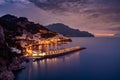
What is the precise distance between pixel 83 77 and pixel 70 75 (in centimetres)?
283

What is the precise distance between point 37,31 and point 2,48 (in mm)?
90251

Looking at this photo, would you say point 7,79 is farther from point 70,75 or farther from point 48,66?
point 48,66

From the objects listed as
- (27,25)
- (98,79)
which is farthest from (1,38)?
(27,25)

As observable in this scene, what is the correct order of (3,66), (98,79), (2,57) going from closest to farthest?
1. (3,66)
2. (2,57)
3. (98,79)

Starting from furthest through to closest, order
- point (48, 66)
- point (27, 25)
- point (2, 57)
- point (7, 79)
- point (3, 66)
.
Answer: point (27, 25) < point (48, 66) < point (2, 57) < point (3, 66) < point (7, 79)

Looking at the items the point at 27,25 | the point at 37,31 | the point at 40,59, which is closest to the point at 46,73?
the point at 40,59

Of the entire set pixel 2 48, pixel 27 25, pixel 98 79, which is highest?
pixel 27 25

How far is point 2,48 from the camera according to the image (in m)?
39.2

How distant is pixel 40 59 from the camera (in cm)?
6241

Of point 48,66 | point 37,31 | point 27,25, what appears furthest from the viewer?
point 37,31

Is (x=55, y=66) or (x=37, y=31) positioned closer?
(x=55, y=66)

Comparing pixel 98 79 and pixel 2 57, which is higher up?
pixel 2 57

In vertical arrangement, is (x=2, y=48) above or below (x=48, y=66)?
above

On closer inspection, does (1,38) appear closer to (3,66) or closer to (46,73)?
(3,66)
